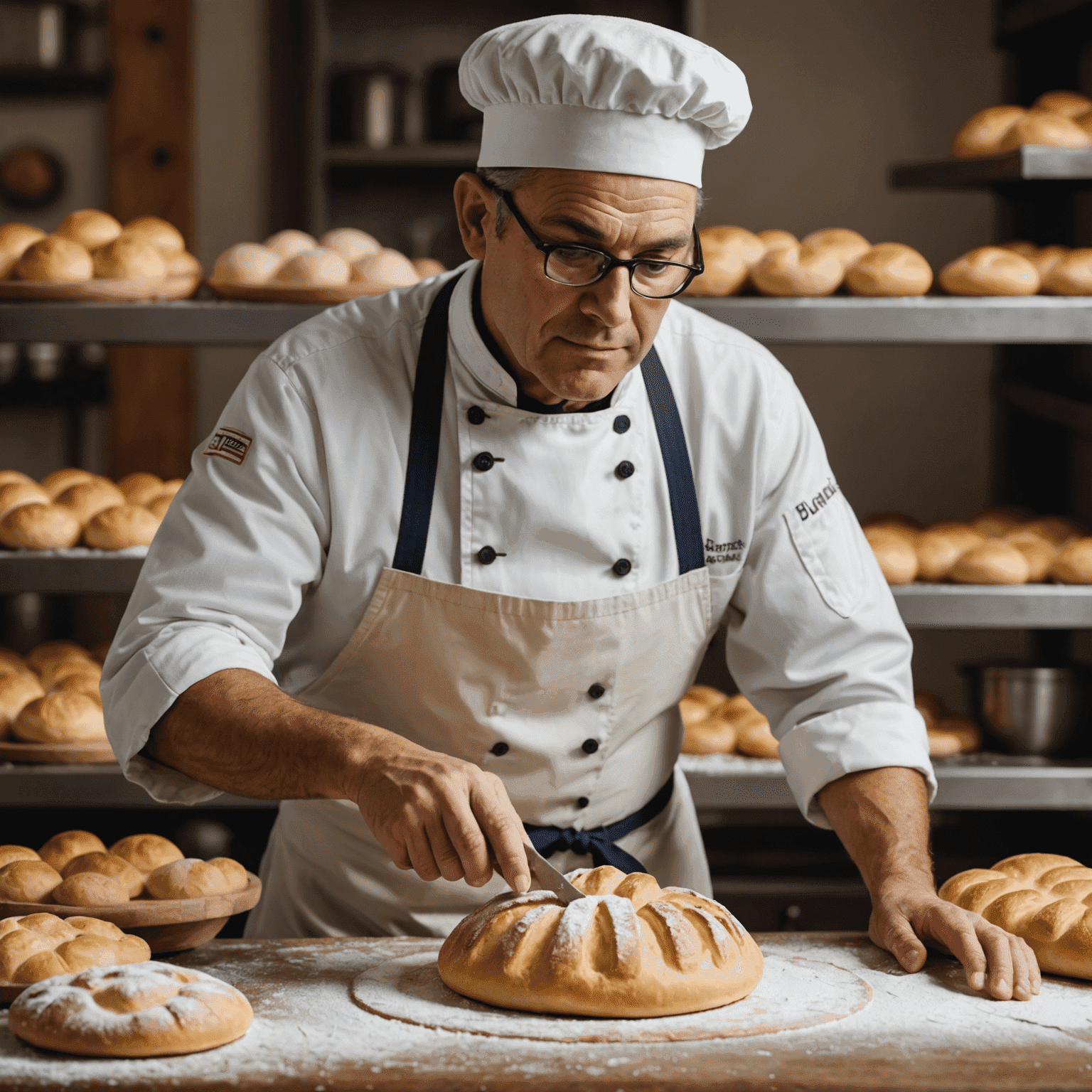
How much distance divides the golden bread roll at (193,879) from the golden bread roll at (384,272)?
1435mm

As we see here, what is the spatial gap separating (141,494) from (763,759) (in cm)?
140

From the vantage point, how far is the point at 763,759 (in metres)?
2.79

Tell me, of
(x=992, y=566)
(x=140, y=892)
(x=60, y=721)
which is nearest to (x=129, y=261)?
(x=60, y=721)

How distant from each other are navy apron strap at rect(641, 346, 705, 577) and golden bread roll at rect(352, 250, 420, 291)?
100cm

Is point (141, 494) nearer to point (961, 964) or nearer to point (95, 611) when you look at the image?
point (95, 611)

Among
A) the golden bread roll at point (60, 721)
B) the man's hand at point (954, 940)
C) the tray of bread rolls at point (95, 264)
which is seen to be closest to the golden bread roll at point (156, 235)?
the tray of bread rolls at point (95, 264)

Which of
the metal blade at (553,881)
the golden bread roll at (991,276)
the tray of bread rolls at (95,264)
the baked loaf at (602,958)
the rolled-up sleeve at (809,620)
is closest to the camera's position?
the baked loaf at (602,958)

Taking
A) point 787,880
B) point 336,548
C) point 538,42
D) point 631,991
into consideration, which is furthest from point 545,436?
point 787,880

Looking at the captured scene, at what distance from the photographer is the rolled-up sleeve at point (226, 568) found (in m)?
1.48

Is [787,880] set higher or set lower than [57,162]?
lower

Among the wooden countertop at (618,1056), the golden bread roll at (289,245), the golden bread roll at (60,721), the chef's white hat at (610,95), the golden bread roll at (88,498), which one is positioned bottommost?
the golden bread roll at (60,721)

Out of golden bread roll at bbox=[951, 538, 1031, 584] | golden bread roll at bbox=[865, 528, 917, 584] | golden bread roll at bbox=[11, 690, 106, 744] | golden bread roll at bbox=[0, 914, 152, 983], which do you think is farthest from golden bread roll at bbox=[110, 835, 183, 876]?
golden bread roll at bbox=[951, 538, 1031, 584]

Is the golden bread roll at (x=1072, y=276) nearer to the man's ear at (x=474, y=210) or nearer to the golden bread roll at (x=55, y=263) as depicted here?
the man's ear at (x=474, y=210)

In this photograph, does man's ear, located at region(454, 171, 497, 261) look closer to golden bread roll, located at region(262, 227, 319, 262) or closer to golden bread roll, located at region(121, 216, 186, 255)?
golden bread roll, located at region(262, 227, 319, 262)
